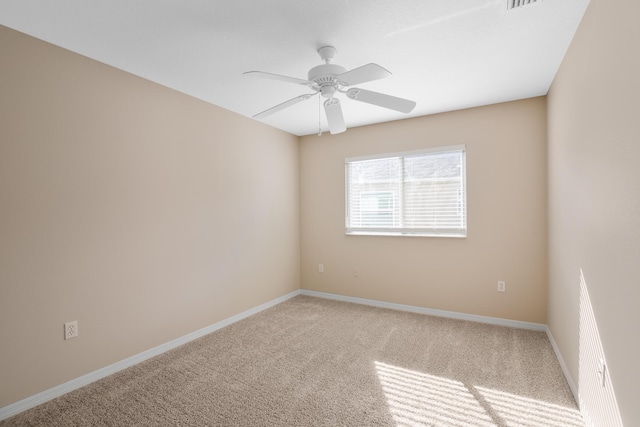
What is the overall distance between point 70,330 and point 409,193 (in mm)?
3505

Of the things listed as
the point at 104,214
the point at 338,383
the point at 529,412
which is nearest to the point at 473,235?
the point at 529,412

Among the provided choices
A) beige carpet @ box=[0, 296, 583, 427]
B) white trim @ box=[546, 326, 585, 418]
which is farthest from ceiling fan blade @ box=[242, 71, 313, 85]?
white trim @ box=[546, 326, 585, 418]

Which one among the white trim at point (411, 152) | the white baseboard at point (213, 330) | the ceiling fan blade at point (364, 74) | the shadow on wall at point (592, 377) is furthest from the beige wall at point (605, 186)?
the white trim at point (411, 152)

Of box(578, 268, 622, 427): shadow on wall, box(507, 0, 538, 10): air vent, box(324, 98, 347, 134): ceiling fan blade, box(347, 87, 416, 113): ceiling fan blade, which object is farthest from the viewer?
box(324, 98, 347, 134): ceiling fan blade

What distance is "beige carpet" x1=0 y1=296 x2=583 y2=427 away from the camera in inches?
75.4

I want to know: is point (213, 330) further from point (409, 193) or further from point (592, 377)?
point (592, 377)

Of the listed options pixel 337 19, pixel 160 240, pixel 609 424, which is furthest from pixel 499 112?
pixel 160 240

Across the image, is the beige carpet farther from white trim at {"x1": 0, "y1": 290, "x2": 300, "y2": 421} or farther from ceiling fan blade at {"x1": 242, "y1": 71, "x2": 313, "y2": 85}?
ceiling fan blade at {"x1": 242, "y1": 71, "x2": 313, "y2": 85}

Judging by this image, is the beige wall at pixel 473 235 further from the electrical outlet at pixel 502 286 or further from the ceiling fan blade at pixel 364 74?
the ceiling fan blade at pixel 364 74

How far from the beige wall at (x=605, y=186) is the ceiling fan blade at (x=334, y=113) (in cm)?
147

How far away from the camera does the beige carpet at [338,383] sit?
6.28ft

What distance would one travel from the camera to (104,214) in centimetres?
244

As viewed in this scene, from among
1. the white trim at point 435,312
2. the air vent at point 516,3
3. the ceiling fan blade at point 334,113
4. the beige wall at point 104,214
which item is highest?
the air vent at point 516,3

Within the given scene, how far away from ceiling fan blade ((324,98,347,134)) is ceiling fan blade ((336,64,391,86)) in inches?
11.1
